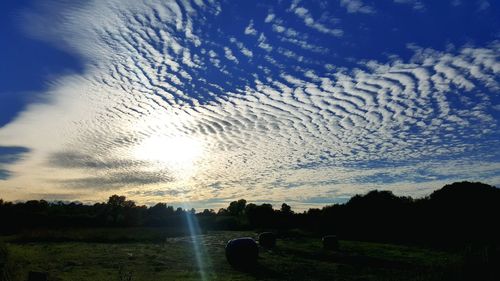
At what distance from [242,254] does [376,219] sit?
162 ft

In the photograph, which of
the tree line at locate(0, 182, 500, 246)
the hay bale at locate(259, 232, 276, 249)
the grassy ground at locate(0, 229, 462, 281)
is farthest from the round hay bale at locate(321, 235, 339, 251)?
the tree line at locate(0, 182, 500, 246)

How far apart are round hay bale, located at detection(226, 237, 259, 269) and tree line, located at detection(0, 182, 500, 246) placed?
32845 millimetres

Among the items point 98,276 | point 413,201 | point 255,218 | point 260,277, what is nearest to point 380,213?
point 413,201

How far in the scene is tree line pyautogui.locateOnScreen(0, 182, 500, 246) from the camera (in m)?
60.4

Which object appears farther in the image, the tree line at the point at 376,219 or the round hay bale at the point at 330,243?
the tree line at the point at 376,219

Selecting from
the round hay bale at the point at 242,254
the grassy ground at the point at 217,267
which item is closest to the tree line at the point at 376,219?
the grassy ground at the point at 217,267

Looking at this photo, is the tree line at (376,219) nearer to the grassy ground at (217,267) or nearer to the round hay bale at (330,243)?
the round hay bale at (330,243)

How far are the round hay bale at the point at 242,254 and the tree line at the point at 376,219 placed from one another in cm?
3284

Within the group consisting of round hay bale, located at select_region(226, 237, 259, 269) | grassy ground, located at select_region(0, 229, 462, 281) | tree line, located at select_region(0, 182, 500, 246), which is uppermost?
tree line, located at select_region(0, 182, 500, 246)

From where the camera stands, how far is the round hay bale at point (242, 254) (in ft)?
93.6

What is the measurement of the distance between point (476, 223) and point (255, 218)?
4896 centimetres

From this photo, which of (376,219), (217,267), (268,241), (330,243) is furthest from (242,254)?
(376,219)

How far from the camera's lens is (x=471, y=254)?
1825 centimetres

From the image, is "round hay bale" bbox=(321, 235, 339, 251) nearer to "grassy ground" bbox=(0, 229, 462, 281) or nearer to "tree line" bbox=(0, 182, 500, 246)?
"grassy ground" bbox=(0, 229, 462, 281)
